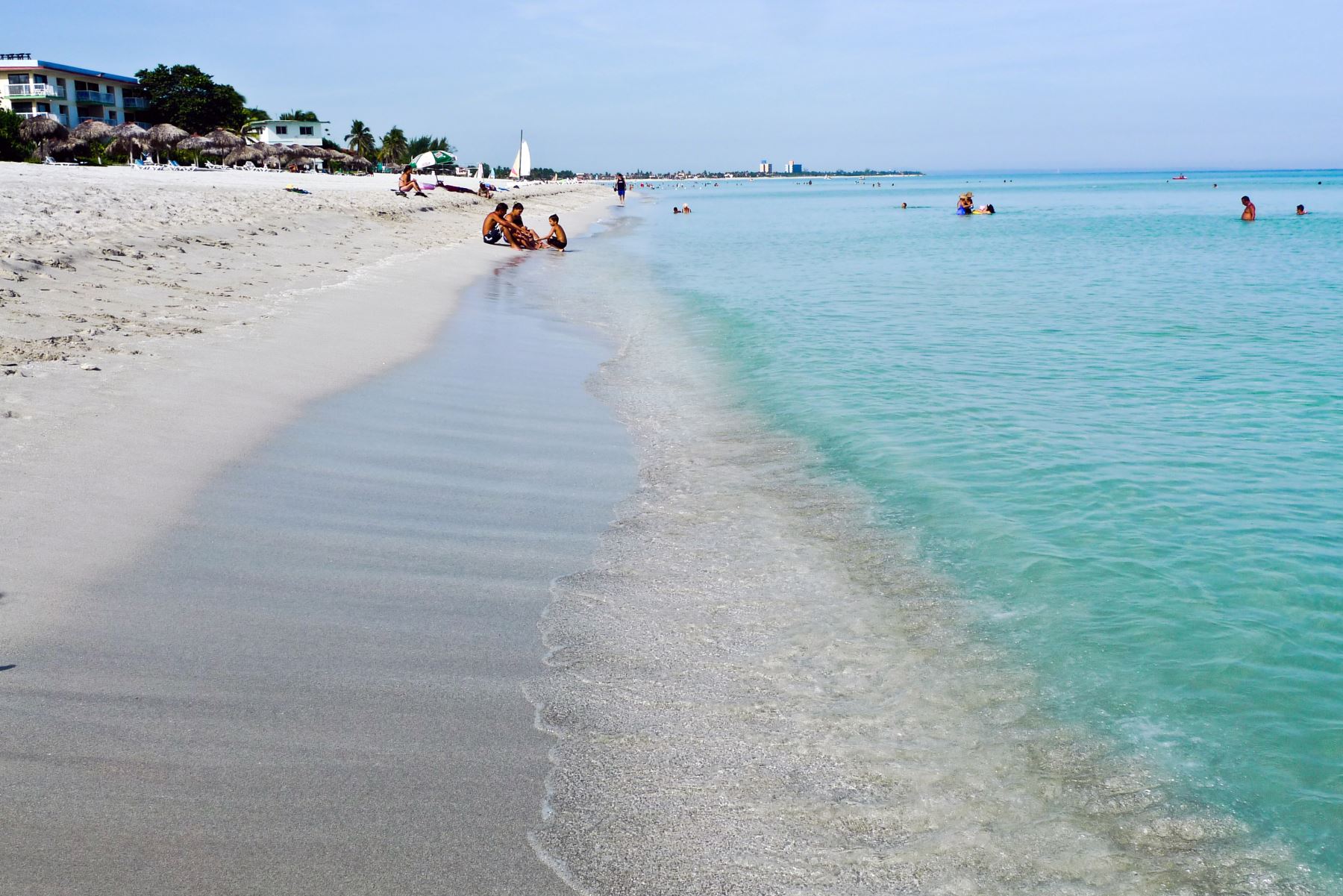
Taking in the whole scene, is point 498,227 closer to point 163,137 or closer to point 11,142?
point 11,142

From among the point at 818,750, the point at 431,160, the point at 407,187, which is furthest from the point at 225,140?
the point at 818,750

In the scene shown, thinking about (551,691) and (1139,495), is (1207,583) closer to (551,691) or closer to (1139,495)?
(1139,495)

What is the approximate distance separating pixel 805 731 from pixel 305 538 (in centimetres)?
295

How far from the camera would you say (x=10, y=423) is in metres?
6.02

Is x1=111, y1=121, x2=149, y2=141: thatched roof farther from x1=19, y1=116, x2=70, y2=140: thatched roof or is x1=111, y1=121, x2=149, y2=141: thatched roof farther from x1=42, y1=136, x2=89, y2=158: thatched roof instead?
x1=19, y1=116, x2=70, y2=140: thatched roof

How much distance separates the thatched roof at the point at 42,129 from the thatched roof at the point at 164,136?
21.8 ft

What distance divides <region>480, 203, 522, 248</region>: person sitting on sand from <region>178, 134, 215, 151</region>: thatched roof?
38084 millimetres

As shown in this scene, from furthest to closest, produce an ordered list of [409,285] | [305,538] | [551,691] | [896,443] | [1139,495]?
[409,285] → [896,443] → [1139,495] → [305,538] → [551,691]

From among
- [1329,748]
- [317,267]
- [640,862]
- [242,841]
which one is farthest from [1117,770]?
[317,267]

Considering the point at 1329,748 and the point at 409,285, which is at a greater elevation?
the point at 409,285

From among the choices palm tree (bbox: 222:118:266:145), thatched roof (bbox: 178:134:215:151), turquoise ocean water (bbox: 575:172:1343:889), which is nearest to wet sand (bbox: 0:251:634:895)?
turquoise ocean water (bbox: 575:172:1343:889)

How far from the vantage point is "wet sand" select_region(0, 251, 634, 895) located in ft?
9.13

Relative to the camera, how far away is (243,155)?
A: 192ft

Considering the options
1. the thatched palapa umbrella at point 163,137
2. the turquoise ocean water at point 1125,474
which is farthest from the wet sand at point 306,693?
the thatched palapa umbrella at point 163,137
